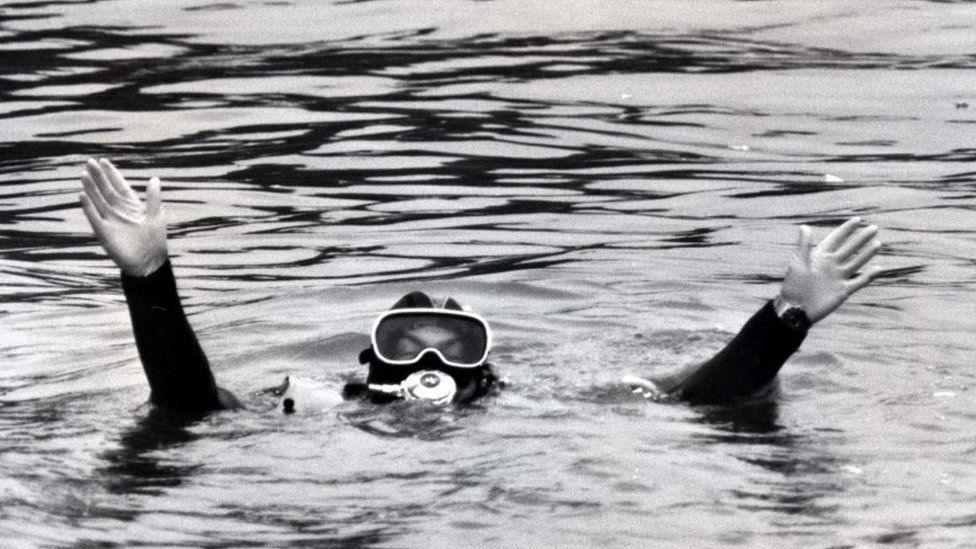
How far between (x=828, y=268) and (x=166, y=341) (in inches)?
94.3

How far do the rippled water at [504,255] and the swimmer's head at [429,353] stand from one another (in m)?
0.15

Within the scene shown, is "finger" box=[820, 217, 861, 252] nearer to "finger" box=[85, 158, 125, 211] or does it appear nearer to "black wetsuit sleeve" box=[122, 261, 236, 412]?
"black wetsuit sleeve" box=[122, 261, 236, 412]

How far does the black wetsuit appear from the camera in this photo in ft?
23.7

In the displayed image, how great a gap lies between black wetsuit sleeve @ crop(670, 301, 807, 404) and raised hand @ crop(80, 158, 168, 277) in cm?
212

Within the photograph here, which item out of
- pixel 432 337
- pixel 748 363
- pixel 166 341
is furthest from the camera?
pixel 432 337

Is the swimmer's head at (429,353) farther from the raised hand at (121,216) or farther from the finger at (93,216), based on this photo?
the finger at (93,216)

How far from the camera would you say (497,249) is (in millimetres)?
11375

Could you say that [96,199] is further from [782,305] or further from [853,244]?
[853,244]

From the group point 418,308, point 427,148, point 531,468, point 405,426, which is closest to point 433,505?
point 531,468

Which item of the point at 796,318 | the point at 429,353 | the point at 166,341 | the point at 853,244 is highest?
the point at 853,244

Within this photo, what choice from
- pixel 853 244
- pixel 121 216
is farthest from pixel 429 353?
pixel 853 244

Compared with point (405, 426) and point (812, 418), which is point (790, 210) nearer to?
point (812, 418)

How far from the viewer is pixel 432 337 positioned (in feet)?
25.6

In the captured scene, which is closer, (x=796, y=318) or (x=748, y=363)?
(x=796, y=318)
